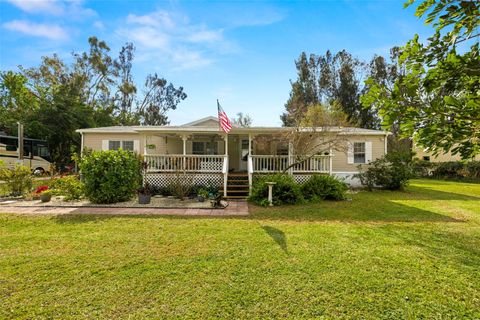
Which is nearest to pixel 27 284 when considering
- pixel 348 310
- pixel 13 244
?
pixel 13 244

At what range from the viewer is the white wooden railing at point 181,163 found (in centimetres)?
1078

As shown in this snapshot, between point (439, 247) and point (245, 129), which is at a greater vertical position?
point (245, 129)

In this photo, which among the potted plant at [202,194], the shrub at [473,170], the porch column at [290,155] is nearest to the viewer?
the potted plant at [202,194]

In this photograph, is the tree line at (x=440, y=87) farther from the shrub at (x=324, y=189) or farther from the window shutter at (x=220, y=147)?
the window shutter at (x=220, y=147)

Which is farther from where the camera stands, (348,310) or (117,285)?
(117,285)

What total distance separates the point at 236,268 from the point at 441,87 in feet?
11.0

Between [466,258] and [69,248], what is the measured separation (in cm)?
707

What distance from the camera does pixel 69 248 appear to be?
4414 mm

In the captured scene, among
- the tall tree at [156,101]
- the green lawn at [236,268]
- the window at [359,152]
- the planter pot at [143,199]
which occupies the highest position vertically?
the tall tree at [156,101]

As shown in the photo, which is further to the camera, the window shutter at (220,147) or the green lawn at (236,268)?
the window shutter at (220,147)

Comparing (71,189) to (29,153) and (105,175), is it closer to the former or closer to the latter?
(105,175)

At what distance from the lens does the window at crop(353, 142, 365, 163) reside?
45.9ft

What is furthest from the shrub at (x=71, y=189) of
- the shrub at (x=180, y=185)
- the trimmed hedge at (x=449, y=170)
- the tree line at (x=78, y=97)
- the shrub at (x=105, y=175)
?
the trimmed hedge at (x=449, y=170)

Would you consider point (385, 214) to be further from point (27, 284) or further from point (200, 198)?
point (27, 284)
